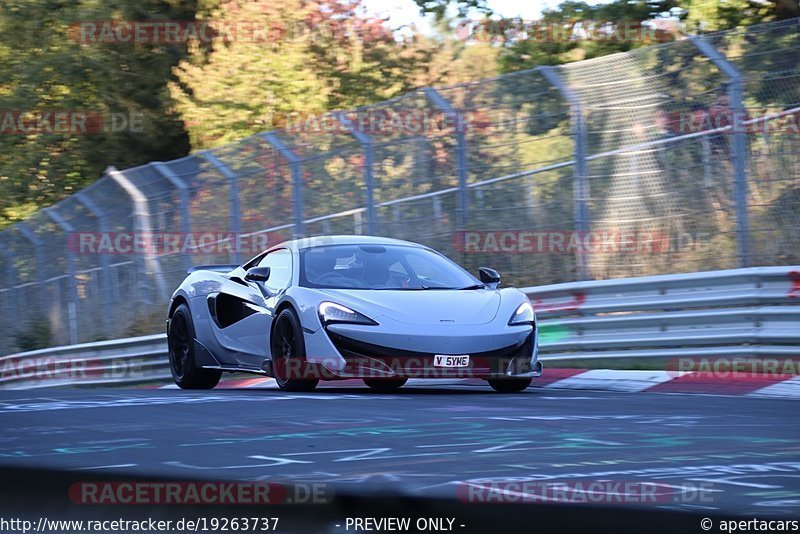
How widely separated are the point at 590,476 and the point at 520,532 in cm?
259

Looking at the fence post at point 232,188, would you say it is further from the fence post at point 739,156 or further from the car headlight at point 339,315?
the car headlight at point 339,315

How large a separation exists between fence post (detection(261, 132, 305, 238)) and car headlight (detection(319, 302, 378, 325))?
6.81m

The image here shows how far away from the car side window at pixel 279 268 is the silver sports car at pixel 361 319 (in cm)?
1

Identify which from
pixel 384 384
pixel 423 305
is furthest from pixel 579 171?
pixel 423 305

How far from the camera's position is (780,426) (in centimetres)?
664

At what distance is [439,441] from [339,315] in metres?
3.43

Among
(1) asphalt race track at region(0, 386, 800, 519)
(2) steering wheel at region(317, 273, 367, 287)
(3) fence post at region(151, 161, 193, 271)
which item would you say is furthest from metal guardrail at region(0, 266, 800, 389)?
(3) fence post at region(151, 161, 193, 271)

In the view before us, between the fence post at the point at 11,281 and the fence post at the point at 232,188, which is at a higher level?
the fence post at the point at 232,188

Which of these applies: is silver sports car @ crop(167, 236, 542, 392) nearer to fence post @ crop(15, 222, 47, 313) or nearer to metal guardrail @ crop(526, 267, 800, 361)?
metal guardrail @ crop(526, 267, 800, 361)

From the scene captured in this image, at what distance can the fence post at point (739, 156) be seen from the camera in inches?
Result: 437

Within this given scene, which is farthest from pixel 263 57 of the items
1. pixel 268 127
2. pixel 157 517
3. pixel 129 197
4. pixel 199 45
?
pixel 157 517

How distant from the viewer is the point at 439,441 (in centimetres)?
597

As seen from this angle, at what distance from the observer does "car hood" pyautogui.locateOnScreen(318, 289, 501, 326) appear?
936cm

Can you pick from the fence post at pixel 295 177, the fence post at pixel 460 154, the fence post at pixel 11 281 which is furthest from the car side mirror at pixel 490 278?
the fence post at pixel 11 281
